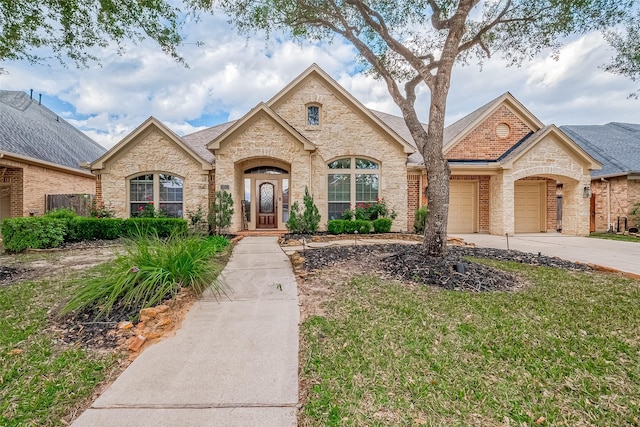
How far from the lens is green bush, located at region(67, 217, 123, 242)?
9438 millimetres

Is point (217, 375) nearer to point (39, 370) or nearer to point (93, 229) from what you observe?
point (39, 370)

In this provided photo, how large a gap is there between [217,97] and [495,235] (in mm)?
14379

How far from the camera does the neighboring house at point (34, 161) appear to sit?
12352 millimetres

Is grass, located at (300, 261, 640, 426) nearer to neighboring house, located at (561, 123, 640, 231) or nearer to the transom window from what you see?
the transom window

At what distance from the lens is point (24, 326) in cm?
306

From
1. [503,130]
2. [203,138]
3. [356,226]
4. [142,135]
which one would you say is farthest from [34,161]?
[503,130]

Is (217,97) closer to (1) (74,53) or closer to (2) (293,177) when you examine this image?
(2) (293,177)

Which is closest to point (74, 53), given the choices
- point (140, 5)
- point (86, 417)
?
point (140, 5)

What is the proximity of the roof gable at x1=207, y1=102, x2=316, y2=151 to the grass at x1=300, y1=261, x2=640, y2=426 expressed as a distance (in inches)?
313

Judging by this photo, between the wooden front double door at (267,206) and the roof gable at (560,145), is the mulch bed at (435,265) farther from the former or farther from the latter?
the roof gable at (560,145)

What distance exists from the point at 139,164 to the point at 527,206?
1696 cm

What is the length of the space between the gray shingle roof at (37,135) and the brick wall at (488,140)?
18942mm

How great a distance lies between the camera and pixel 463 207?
43.5 feet

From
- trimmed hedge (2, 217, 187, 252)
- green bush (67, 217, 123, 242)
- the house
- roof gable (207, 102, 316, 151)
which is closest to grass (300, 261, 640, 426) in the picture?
trimmed hedge (2, 217, 187, 252)
